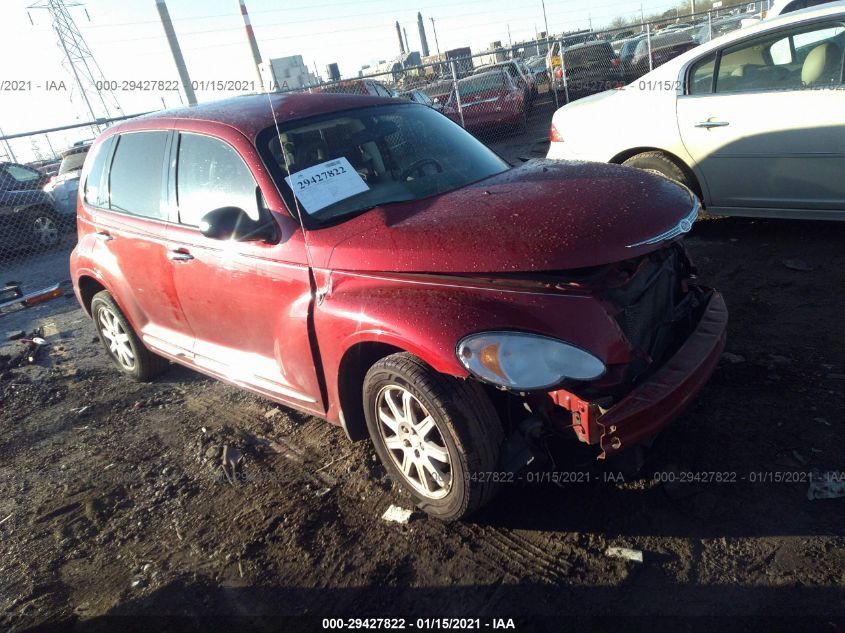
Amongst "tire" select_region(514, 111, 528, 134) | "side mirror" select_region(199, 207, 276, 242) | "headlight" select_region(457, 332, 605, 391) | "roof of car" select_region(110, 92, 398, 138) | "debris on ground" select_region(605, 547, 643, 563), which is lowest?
"debris on ground" select_region(605, 547, 643, 563)

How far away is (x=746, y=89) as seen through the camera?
4.83 metres

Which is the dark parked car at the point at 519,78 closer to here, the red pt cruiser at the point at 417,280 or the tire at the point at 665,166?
the tire at the point at 665,166

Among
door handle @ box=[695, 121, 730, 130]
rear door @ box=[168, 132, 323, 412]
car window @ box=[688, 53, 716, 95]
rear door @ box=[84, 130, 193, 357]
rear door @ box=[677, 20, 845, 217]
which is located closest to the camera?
rear door @ box=[168, 132, 323, 412]

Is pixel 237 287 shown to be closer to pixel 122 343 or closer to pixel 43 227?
pixel 122 343

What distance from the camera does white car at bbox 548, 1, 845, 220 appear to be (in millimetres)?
4414

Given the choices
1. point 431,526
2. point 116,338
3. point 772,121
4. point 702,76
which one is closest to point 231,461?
point 431,526

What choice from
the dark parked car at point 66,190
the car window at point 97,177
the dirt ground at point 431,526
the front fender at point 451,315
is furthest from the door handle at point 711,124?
the dark parked car at point 66,190

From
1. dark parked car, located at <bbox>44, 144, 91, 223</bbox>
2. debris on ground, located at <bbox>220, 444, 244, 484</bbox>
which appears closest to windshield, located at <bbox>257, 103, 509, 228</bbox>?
Answer: debris on ground, located at <bbox>220, 444, 244, 484</bbox>

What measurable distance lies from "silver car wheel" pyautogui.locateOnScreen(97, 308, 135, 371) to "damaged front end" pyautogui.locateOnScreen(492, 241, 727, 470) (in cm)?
356

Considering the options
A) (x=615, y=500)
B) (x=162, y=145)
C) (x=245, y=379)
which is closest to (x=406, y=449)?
(x=615, y=500)

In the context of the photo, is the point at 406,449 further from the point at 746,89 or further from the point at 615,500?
the point at 746,89

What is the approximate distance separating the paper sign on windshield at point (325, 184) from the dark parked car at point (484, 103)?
34.8 ft

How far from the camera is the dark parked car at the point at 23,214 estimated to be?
37.6 ft

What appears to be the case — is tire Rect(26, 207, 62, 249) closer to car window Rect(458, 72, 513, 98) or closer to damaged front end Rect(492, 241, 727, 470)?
car window Rect(458, 72, 513, 98)
